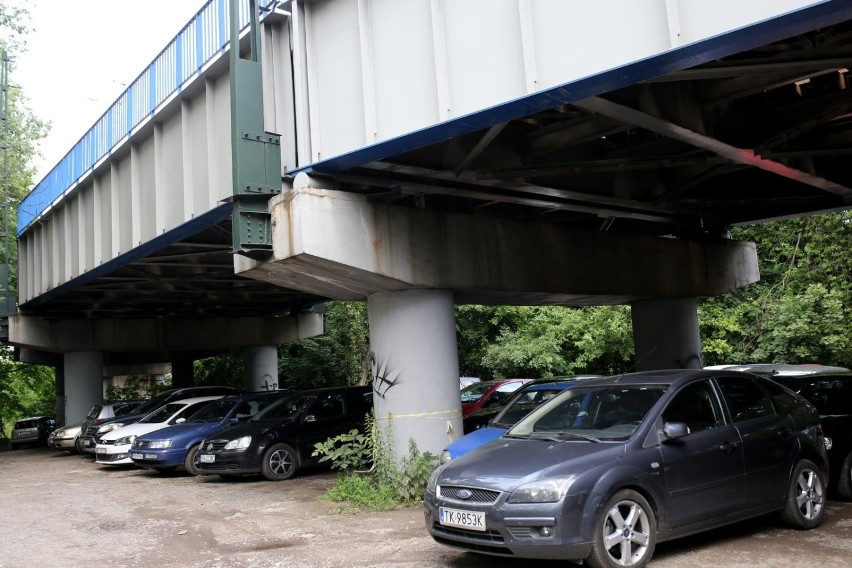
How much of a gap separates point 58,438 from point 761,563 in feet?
74.1

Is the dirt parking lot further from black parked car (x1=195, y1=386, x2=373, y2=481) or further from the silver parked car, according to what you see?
the silver parked car

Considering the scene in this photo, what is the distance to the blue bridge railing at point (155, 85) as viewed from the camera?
42.0ft

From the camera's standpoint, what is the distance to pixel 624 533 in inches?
242

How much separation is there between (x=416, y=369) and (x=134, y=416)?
1240 centimetres

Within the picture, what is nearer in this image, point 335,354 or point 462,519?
point 462,519

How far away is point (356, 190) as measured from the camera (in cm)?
1148

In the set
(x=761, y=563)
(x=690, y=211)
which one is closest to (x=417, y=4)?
(x=761, y=563)

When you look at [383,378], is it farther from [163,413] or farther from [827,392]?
[163,413]

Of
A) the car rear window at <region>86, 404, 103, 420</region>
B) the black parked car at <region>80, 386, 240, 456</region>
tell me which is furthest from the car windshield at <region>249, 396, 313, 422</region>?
the car rear window at <region>86, 404, 103, 420</region>

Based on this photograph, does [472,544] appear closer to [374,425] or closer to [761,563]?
[761,563]

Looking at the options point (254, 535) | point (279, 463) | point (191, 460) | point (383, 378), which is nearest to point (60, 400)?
point (191, 460)

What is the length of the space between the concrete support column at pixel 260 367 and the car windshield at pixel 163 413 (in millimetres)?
12941

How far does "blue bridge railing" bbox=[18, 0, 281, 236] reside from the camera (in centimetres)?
1280

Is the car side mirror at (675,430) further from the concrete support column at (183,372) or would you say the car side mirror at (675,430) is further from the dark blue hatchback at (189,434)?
the concrete support column at (183,372)
